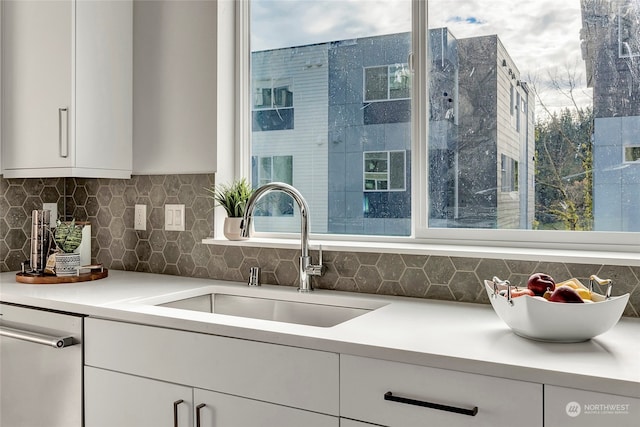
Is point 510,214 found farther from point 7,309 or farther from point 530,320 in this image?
point 7,309

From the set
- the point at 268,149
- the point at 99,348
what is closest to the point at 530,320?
the point at 99,348

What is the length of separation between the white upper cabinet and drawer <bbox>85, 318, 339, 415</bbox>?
0.86m

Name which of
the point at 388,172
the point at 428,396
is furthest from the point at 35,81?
the point at 428,396

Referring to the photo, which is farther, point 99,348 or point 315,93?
point 315,93

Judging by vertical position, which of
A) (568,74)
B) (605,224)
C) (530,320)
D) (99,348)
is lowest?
(99,348)

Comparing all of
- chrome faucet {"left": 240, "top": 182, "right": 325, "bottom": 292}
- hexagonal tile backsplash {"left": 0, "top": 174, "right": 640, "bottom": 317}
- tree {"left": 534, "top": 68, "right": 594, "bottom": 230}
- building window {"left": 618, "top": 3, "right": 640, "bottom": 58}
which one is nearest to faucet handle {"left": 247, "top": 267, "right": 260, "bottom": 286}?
A: hexagonal tile backsplash {"left": 0, "top": 174, "right": 640, "bottom": 317}

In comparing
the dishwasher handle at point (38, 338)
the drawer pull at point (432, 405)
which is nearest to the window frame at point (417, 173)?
the drawer pull at point (432, 405)

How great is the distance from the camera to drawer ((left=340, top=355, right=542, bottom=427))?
1.19 metres

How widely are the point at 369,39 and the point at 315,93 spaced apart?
30 centimetres

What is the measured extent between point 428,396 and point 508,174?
968mm

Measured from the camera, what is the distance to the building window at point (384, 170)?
7.13ft

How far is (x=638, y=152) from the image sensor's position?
70.9 inches

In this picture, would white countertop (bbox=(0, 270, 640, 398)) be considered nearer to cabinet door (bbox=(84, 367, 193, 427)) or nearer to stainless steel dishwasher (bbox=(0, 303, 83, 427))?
stainless steel dishwasher (bbox=(0, 303, 83, 427))

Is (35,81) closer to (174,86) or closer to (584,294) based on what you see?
(174,86)
